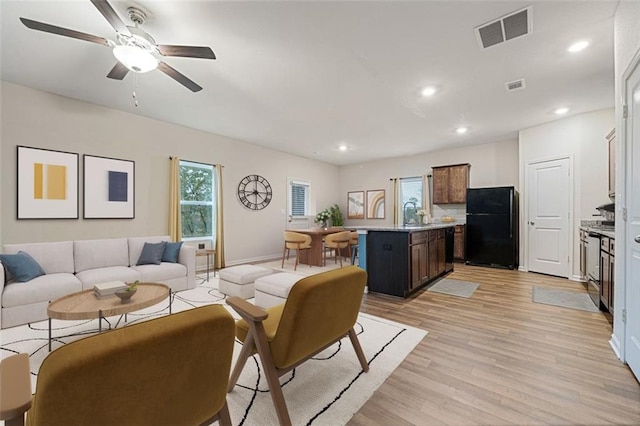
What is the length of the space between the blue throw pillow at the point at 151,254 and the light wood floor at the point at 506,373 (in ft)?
10.1

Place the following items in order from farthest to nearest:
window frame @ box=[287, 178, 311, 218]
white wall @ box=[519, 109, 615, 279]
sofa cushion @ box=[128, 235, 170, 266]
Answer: window frame @ box=[287, 178, 311, 218] < white wall @ box=[519, 109, 615, 279] < sofa cushion @ box=[128, 235, 170, 266]

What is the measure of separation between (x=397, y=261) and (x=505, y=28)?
2690 mm

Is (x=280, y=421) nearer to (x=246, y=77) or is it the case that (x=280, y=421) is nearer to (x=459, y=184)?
(x=246, y=77)

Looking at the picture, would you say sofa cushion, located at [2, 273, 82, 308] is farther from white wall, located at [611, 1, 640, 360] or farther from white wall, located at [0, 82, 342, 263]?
white wall, located at [611, 1, 640, 360]

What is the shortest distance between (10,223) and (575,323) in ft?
22.1

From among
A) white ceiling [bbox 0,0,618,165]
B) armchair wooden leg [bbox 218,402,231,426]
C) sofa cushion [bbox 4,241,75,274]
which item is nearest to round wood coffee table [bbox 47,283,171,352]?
sofa cushion [bbox 4,241,75,274]

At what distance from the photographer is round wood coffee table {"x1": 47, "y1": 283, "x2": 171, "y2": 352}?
6.76 ft

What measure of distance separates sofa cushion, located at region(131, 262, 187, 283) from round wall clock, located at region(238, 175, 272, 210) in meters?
2.43

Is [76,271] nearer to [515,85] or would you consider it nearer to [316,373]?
[316,373]

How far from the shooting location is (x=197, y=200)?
5.42m

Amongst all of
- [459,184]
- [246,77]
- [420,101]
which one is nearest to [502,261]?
[459,184]

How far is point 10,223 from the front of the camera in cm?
342

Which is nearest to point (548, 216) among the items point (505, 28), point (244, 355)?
point (505, 28)

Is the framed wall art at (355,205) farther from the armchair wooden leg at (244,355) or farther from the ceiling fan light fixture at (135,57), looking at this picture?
the armchair wooden leg at (244,355)
